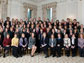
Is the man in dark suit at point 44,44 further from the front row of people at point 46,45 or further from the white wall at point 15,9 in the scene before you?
the white wall at point 15,9

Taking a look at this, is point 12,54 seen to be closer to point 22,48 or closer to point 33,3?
point 22,48

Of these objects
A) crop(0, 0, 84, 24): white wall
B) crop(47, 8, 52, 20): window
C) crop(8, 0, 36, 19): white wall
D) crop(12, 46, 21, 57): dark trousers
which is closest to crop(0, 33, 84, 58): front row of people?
crop(12, 46, 21, 57): dark trousers

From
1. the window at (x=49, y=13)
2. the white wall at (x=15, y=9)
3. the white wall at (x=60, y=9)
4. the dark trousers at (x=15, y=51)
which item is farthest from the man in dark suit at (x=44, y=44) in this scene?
the window at (x=49, y=13)

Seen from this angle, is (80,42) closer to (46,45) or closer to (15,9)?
(46,45)

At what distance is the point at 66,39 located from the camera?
5844 millimetres

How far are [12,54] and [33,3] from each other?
8985 millimetres

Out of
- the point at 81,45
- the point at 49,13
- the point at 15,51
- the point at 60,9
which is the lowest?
the point at 15,51

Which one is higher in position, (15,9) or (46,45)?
(15,9)

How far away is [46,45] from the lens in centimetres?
572

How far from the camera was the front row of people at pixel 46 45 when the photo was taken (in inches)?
219

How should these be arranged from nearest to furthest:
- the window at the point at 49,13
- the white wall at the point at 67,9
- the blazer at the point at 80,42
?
the blazer at the point at 80,42 < the white wall at the point at 67,9 < the window at the point at 49,13

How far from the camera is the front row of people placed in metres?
5.57

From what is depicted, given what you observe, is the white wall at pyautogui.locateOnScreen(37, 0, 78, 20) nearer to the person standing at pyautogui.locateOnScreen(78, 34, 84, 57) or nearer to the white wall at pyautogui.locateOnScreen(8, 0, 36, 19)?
the white wall at pyautogui.locateOnScreen(8, 0, 36, 19)

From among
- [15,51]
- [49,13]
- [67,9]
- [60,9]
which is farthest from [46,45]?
[49,13]
